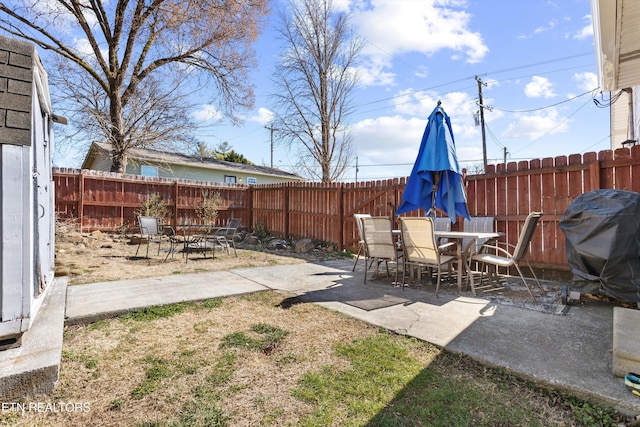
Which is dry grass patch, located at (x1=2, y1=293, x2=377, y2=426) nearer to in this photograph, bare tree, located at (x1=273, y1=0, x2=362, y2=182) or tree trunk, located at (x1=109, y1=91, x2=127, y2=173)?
tree trunk, located at (x1=109, y1=91, x2=127, y2=173)

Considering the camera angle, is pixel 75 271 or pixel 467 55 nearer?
pixel 75 271

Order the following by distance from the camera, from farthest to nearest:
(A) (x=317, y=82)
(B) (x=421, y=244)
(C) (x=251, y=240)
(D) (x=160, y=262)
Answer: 1. (A) (x=317, y=82)
2. (C) (x=251, y=240)
3. (D) (x=160, y=262)
4. (B) (x=421, y=244)

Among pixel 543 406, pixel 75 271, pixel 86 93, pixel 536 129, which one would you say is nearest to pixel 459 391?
pixel 543 406

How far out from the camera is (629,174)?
428cm

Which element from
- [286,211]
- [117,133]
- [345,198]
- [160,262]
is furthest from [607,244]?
[117,133]

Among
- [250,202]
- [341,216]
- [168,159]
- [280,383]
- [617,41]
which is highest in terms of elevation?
[168,159]

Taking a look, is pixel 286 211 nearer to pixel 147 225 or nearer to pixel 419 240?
pixel 147 225

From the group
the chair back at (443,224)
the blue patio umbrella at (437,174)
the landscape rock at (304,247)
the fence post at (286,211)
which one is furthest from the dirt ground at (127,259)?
the blue patio umbrella at (437,174)

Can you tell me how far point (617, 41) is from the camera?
373 centimetres

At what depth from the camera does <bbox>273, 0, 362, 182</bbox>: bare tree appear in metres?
14.1

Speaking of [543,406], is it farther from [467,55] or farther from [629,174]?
[467,55]

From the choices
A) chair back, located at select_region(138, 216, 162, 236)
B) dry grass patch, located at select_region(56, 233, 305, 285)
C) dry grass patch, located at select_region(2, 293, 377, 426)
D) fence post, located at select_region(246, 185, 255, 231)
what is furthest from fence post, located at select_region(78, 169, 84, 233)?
dry grass patch, located at select_region(2, 293, 377, 426)

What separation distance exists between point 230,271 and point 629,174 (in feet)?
19.3

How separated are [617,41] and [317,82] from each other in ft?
39.1
